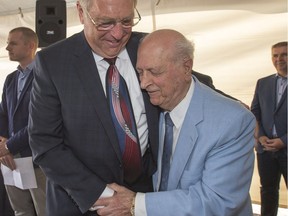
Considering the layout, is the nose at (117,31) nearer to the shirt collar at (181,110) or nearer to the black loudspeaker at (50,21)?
the shirt collar at (181,110)

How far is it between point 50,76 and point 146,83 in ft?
1.07

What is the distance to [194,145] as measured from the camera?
1207 millimetres

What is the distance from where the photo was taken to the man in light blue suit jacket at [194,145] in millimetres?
1163

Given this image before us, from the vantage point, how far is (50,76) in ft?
4.03

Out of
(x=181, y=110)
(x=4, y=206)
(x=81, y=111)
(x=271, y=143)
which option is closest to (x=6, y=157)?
(x=4, y=206)

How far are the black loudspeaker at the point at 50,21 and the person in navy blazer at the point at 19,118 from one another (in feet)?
0.96

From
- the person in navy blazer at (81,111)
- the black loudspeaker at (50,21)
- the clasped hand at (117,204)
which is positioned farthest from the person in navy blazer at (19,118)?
the clasped hand at (117,204)

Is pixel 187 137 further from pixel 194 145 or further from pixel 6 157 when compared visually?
pixel 6 157

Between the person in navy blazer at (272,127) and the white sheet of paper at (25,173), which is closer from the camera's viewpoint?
the white sheet of paper at (25,173)

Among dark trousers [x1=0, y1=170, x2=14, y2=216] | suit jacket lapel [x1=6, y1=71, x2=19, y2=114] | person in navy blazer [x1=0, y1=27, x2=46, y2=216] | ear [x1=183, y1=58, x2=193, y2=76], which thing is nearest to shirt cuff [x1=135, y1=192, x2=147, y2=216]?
ear [x1=183, y1=58, x2=193, y2=76]

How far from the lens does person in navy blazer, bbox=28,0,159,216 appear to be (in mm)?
1225

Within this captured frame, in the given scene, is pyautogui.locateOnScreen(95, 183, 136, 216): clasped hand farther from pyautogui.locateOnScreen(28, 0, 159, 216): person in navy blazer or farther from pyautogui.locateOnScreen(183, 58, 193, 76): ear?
pyautogui.locateOnScreen(183, 58, 193, 76): ear

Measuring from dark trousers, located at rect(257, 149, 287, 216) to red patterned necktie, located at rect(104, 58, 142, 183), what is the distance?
2021 mm

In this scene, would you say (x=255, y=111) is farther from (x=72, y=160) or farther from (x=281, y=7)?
(x=72, y=160)
